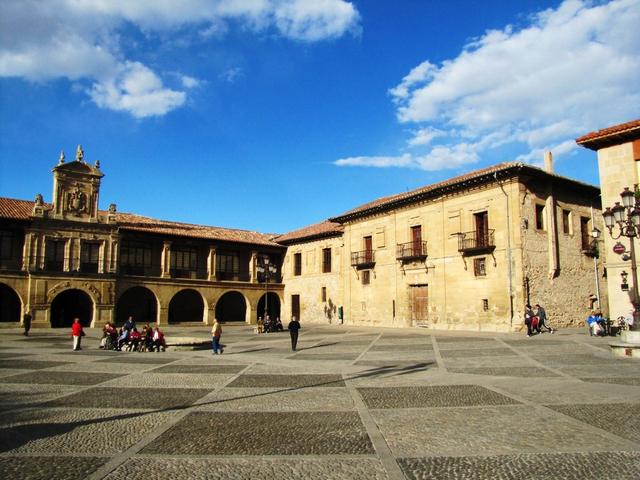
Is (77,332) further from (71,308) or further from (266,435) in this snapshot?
(71,308)

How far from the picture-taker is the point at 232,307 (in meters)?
42.9

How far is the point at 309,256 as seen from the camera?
131ft

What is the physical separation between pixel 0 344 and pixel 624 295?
2576 centimetres

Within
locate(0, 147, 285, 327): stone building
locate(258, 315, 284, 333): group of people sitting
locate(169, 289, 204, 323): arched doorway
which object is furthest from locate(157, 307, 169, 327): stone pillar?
locate(258, 315, 284, 333): group of people sitting

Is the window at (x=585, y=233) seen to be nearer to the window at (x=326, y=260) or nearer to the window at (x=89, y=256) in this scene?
the window at (x=326, y=260)

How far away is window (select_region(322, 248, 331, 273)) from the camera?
125 feet

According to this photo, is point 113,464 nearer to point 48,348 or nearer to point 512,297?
point 48,348

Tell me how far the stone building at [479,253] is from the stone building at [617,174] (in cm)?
427

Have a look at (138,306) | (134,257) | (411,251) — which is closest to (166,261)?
(134,257)

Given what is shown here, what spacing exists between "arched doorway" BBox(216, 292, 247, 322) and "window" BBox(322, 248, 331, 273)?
8622mm

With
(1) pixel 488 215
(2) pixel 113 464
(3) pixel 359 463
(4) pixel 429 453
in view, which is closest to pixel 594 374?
(4) pixel 429 453

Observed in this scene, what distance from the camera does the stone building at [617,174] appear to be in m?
19.2

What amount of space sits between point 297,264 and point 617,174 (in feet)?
86.4

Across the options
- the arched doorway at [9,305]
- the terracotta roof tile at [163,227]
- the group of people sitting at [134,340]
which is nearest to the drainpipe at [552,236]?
the group of people sitting at [134,340]
